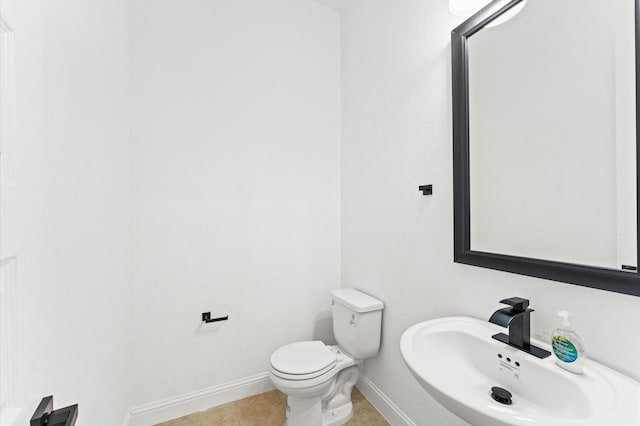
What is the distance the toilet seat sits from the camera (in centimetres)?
149

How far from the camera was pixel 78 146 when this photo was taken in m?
0.91

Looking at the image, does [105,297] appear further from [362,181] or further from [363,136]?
[363,136]

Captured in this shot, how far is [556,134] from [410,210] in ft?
2.32

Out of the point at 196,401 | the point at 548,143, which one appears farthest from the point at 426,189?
the point at 196,401

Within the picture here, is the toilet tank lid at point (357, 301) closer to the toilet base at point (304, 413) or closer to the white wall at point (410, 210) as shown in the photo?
the white wall at point (410, 210)

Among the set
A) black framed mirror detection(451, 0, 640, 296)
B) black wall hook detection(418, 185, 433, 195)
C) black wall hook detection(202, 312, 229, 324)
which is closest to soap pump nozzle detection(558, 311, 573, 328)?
black framed mirror detection(451, 0, 640, 296)

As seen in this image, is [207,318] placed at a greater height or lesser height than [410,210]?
lesser

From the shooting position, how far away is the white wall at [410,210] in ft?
3.17

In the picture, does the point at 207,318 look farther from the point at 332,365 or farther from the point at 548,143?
the point at 548,143

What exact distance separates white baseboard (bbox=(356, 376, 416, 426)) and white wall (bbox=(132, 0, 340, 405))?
49 centimetres

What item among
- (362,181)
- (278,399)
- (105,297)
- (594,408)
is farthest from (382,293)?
(105,297)

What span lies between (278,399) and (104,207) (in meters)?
1.52

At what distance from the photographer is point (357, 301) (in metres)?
1.75

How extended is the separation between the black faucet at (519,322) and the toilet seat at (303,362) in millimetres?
924
